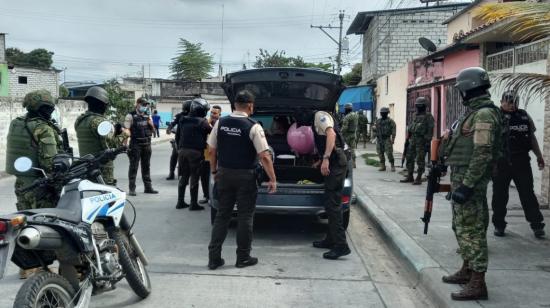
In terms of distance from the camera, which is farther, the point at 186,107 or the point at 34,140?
the point at 186,107

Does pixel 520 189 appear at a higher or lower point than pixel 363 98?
lower

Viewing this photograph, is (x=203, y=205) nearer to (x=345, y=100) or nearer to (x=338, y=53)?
(x=345, y=100)

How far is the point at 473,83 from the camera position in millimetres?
4508

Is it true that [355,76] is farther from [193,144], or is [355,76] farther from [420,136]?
[193,144]

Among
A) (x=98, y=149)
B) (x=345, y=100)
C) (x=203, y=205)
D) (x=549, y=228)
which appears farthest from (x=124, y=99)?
(x=549, y=228)

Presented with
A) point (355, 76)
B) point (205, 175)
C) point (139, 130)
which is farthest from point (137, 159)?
point (355, 76)

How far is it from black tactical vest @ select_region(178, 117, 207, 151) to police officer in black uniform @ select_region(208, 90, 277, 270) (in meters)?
3.08

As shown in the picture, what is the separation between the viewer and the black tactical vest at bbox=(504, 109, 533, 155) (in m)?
6.46

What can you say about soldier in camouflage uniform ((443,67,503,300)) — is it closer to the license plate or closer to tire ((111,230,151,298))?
tire ((111,230,151,298))

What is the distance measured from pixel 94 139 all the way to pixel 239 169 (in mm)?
2004

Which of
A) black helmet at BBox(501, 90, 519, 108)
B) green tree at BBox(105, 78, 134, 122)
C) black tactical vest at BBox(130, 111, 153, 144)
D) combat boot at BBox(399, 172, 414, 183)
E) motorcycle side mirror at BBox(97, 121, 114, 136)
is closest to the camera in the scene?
motorcycle side mirror at BBox(97, 121, 114, 136)

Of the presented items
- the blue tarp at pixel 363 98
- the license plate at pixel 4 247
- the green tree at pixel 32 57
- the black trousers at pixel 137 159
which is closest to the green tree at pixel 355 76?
the blue tarp at pixel 363 98

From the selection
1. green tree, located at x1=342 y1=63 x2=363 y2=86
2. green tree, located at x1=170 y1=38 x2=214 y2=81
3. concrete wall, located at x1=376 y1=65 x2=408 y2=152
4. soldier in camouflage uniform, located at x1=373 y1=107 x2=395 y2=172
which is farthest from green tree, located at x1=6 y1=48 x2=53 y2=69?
soldier in camouflage uniform, located at x1=373 y1=107 x2=395 y2=172

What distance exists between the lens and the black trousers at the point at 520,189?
21.4ft
